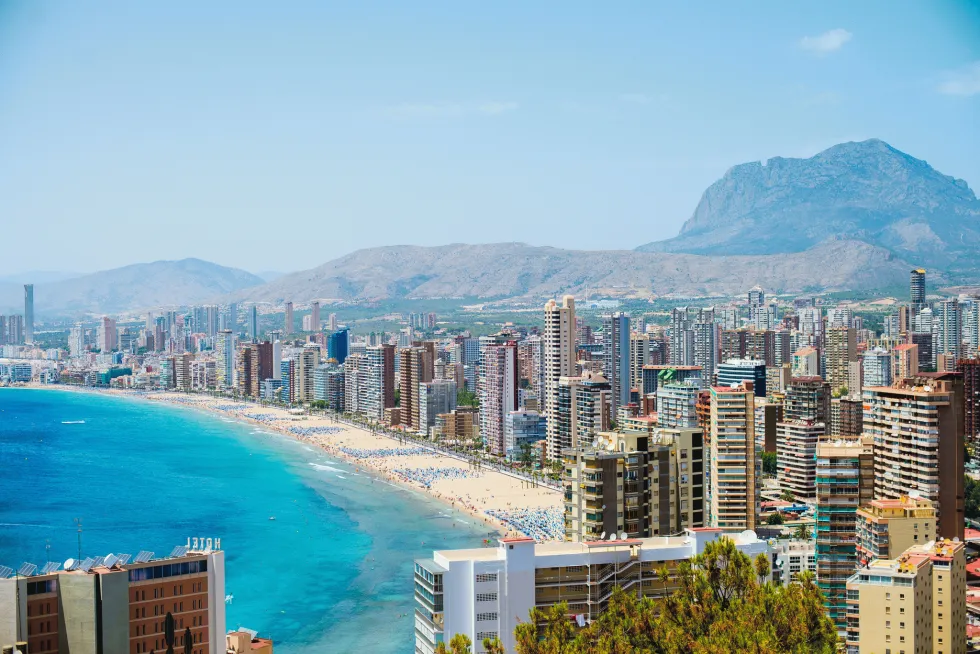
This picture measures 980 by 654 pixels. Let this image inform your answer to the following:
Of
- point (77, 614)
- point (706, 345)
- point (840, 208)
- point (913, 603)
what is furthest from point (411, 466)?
point (840, 208)

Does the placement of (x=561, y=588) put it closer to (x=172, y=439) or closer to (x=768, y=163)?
(x=172, y=439)

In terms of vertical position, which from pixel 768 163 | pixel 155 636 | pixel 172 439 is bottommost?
pixel 172 439

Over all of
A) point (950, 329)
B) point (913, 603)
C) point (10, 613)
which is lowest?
point (913, 603)

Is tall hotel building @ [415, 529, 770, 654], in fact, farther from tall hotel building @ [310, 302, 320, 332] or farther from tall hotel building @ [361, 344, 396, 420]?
tall hotel building @ [310, 302, 320, 332]

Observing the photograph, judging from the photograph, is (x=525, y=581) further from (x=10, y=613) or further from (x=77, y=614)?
(x=10, y=613)

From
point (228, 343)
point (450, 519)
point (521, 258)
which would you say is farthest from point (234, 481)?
point (521, 258)
